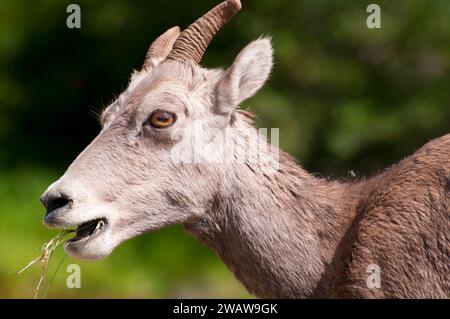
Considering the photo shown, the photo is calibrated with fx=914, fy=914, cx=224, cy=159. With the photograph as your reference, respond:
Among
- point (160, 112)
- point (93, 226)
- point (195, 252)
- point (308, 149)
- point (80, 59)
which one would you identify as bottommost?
point (195, 252)

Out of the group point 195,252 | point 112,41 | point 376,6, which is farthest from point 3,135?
point 376,6

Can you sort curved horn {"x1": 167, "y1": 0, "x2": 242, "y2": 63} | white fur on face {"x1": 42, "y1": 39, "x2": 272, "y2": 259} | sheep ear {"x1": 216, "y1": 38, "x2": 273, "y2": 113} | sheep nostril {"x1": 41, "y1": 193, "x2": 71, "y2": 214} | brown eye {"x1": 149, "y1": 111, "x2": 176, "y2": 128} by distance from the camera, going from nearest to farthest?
sheep nostril {"x1": 41, "y1": 193, "x2": 71, "y2": 214}
white fur on face {"x1": 42, "y1": 39, "x2": 272, "y2": 259}
brown eye {"x1": 149, "y1": 111, "x2": 176, "y2": 128}
sheep ear {"x1": 216, "y1": 38, "x2": 273, "y2": 113}
curved horn {"x1": 167, "y1": 0, "x2": 242, "y2": 63}

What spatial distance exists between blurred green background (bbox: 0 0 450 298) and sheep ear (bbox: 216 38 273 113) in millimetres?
7112

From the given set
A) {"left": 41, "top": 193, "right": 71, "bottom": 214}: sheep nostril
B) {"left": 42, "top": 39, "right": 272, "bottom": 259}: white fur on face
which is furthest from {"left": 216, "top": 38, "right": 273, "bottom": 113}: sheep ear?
{"left": 41, "top": 193, "right": 71, "bottom": 214}: sheep nostril

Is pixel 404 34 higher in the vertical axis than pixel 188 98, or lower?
lower

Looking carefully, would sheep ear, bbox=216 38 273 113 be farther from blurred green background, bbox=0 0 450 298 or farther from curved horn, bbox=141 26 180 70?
blurred green background, bbox=0 0 450 298

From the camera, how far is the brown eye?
588 cm

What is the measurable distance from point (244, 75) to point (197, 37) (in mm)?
451

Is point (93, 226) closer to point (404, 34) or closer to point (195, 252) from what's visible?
point (195, 252)

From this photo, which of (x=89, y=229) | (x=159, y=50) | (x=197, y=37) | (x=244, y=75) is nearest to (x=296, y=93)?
(x=159, y=50)

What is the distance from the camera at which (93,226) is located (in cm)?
575

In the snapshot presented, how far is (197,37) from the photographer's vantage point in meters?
6.35

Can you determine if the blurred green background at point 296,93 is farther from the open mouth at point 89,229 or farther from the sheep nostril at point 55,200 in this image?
the sheep nostril at point 55,200

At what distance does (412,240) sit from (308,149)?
371 inches
